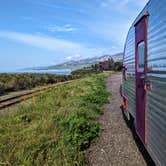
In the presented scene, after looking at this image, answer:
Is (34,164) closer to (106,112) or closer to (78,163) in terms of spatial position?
(78,163)

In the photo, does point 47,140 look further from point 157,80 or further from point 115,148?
point 157,80

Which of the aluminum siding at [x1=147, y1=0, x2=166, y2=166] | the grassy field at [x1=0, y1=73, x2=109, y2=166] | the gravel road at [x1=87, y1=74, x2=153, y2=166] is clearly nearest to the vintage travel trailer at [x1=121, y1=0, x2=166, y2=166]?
the aluminum siding at [x1=147, y1=0, x2=166, y2=166]

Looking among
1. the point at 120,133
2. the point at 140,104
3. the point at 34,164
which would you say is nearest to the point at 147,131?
the point at 140,104

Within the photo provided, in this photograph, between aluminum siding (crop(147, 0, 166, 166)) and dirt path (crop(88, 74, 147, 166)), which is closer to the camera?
aluminum siding (crop(147, 0, 166, 166))

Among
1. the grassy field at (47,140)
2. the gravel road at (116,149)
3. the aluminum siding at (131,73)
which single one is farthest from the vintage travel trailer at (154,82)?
the grassy field at (47,140)

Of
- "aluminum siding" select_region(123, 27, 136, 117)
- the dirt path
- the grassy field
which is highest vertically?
"aluminum siding" select_region(123, 27, 136, 117)

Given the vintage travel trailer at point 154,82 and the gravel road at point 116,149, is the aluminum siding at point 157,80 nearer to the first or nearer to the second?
the vintage travel trailer at point 154,82

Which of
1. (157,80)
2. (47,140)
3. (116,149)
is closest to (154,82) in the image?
(157,80)

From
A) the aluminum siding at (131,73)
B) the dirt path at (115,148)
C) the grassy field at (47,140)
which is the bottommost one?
the dirt path at (115,148)

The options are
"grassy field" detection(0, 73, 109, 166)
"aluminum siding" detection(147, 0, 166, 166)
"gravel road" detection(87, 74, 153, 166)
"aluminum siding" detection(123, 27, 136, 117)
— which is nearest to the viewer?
"aluminum siding" detection(147, 0, 166, 166)

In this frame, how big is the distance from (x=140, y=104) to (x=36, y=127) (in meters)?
3.50

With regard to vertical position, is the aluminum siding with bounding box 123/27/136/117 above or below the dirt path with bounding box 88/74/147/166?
above

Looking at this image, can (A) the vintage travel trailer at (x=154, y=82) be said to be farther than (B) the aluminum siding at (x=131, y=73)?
No

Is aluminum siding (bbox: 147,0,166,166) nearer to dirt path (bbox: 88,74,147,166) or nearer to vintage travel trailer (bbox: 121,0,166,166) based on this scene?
vintage travel trailer (bbox: 121,0,166,166)
